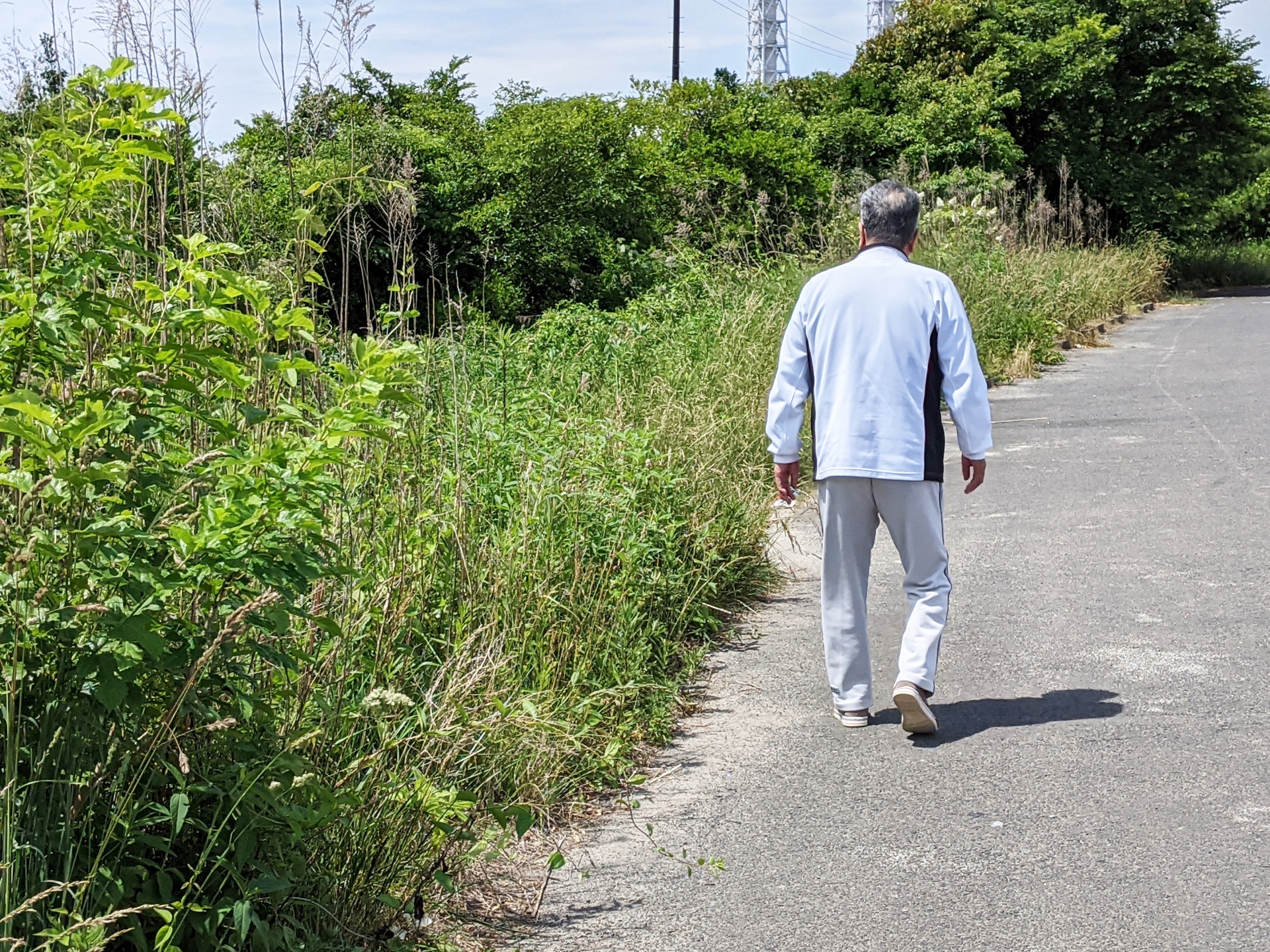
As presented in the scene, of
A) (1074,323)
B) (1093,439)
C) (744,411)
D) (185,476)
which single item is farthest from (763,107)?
(185,476)

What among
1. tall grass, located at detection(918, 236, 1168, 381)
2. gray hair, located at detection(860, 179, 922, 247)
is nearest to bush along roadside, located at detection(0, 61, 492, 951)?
gray hair, located at detection(860, 179, 922, 247)

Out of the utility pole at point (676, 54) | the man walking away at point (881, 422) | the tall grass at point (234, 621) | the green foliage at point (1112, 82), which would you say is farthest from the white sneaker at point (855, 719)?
the utility pole at point (676, 54)

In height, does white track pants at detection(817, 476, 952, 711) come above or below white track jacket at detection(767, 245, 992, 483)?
below

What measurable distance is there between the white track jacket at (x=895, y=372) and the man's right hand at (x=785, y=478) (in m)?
0.17

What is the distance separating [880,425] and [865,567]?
0.59 metres

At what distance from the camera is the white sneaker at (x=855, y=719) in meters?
5.44

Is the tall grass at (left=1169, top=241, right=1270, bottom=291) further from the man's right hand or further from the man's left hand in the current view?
the man's right hand

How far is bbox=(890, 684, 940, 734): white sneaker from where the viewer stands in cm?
518

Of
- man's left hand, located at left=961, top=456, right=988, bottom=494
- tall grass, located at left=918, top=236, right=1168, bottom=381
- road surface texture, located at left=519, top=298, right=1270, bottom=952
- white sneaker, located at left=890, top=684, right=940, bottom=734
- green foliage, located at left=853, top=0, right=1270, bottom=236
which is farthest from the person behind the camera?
green foliage, located at left=853, top=0, right=1270, bottom=236

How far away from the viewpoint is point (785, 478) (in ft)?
18.2

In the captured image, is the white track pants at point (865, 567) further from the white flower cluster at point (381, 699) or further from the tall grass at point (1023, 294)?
the tall grass at point (1023, 294)

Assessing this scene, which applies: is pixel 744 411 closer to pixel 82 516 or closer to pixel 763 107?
pixel 82 516

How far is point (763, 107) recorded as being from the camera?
20.9m

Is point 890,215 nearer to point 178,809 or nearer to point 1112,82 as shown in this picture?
point 178,809
